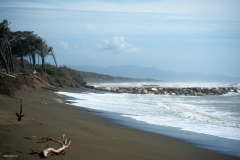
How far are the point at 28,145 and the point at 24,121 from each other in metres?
3.21

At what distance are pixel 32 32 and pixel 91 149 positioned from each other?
4449cm

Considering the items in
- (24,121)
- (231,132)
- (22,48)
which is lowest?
(231,132)

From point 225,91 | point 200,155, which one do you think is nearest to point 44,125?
point 200,155

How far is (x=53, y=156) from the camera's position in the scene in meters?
7.14

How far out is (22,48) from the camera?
4562 centimetres

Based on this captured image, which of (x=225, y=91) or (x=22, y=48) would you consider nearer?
(x=22, y=48)

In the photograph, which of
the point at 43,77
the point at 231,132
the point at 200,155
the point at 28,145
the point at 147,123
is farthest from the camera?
the point at 43,77

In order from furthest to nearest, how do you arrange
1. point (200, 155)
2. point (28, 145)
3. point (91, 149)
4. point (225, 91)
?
point (225, 91)
point (200, 155)
point (91, 149)
point (28, 145)

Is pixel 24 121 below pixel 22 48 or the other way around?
below

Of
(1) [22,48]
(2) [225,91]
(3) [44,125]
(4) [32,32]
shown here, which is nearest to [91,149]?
(3) [44,125]

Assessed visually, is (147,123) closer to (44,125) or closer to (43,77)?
(44,125)

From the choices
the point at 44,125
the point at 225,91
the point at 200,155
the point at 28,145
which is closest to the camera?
the point at 28,145

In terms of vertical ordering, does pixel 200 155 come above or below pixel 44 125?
below

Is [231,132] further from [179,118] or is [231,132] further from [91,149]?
[91,149]
